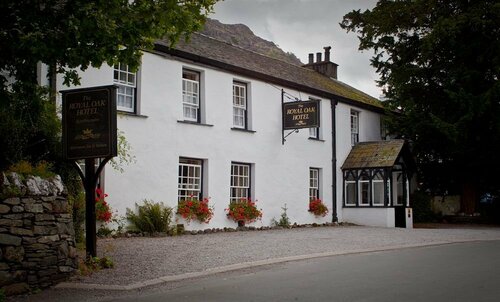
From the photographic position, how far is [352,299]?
719cm

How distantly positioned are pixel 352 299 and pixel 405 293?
0.90 m

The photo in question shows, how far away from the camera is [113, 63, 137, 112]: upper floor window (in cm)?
1645

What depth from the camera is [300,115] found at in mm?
21312

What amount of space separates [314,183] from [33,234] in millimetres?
16870

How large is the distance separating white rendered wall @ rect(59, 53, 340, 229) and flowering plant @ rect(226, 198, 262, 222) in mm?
263

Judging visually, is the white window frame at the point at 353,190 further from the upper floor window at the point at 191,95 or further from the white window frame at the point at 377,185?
the upper floor window at the point at 191,95

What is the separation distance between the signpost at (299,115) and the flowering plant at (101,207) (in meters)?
8.74

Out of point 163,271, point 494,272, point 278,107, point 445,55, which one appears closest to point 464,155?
point 445,55

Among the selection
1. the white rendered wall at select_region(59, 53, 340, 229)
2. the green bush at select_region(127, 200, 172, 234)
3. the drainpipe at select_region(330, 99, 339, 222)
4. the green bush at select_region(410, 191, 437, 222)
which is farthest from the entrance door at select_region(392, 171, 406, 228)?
the green bush at select_region(127, 200, 172, 234)

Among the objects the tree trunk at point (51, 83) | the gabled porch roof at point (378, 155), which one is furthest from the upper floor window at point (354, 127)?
the tree trunk at point (51, 83)

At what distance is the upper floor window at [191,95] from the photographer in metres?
18.5

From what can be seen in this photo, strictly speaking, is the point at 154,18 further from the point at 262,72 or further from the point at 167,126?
the point at 262,72

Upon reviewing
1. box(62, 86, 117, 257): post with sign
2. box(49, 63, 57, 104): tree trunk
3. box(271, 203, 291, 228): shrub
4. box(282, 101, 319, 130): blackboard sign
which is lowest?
box(271, 203, 291, 228): shrub

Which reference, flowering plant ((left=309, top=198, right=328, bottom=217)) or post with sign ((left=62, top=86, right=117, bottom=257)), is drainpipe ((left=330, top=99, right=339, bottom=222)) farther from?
post with sign ((left=62, top=86, right=117, bottom=257))
